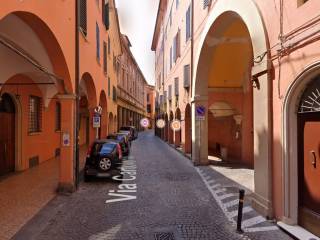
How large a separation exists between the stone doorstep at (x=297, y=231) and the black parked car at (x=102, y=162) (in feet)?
21.1

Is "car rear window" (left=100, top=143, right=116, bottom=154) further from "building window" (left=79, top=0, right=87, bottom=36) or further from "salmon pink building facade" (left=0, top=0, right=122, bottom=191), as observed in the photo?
"building window" (left=79, top=0, right=87, bottom=36)

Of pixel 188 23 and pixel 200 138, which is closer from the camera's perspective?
pixel 200 138

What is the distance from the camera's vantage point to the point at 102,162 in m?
11.4

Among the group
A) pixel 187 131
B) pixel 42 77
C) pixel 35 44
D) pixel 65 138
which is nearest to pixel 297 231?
pixel 65 138

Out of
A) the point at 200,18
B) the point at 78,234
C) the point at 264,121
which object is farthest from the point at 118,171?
the point at 200,18

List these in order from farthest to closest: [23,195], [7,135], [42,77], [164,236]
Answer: [42,77] → [7,135] → [23,195] → [164,236]

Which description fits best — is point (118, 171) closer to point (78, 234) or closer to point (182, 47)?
point (78, 234)

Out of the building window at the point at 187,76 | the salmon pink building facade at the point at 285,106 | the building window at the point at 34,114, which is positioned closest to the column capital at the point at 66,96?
the salmon pink building facade at the point at 285,106

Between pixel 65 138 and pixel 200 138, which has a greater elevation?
pixel 65 138

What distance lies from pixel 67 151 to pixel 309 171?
6.91 m

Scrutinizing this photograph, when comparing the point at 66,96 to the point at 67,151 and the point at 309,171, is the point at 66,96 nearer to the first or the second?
the point at 67,151

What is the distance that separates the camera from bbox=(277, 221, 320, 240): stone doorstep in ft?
19.4

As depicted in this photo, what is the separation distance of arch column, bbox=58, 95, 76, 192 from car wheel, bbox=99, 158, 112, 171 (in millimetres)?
1678

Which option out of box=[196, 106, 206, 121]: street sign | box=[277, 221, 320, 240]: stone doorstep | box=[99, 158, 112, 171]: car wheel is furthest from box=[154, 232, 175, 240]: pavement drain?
box=[196, 106, 206, 121]: street sign
